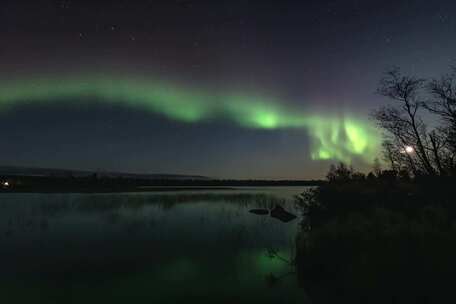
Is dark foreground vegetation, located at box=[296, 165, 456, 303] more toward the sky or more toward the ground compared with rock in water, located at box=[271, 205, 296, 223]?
more toward the sky

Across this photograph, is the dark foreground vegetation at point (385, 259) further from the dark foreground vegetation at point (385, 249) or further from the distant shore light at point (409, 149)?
the distant shore light at point (409, 149)

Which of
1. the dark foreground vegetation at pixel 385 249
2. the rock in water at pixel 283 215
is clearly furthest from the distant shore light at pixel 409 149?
the rock in water at pixel 283 215

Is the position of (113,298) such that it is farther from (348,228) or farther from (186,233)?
(186,233)

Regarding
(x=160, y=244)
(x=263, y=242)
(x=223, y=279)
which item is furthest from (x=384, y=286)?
(x=160, y=244)

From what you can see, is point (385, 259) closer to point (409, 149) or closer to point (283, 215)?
point (283, 215)

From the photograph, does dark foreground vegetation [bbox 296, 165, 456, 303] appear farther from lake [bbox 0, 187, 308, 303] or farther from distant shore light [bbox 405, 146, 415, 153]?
distant shore light [bbox 405, 146, 415, 153]

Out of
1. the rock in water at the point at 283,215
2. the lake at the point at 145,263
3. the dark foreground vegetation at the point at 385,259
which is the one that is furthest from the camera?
the rock in water at the point at 283,215

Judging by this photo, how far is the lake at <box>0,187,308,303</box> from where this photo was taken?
907 cm

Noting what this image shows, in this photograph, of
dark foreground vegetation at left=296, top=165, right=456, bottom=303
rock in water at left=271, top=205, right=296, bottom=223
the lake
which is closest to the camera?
dark foreground vegetation at left=296, top=165, right=456, bottom=303

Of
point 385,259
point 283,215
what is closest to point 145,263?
point 385,259

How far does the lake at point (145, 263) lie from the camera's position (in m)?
9.07

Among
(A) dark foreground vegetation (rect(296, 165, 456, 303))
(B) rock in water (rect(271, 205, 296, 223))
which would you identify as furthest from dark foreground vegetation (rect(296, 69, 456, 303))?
(B) rock in water (rect(271, 205, 296, 223))

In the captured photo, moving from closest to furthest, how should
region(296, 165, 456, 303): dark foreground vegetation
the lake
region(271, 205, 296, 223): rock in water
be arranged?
region(296, 165, 456, 303): dark foreground vegetation, the lake, region(271, 205, 296, 223): rock in water

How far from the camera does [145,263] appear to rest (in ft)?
40.8
